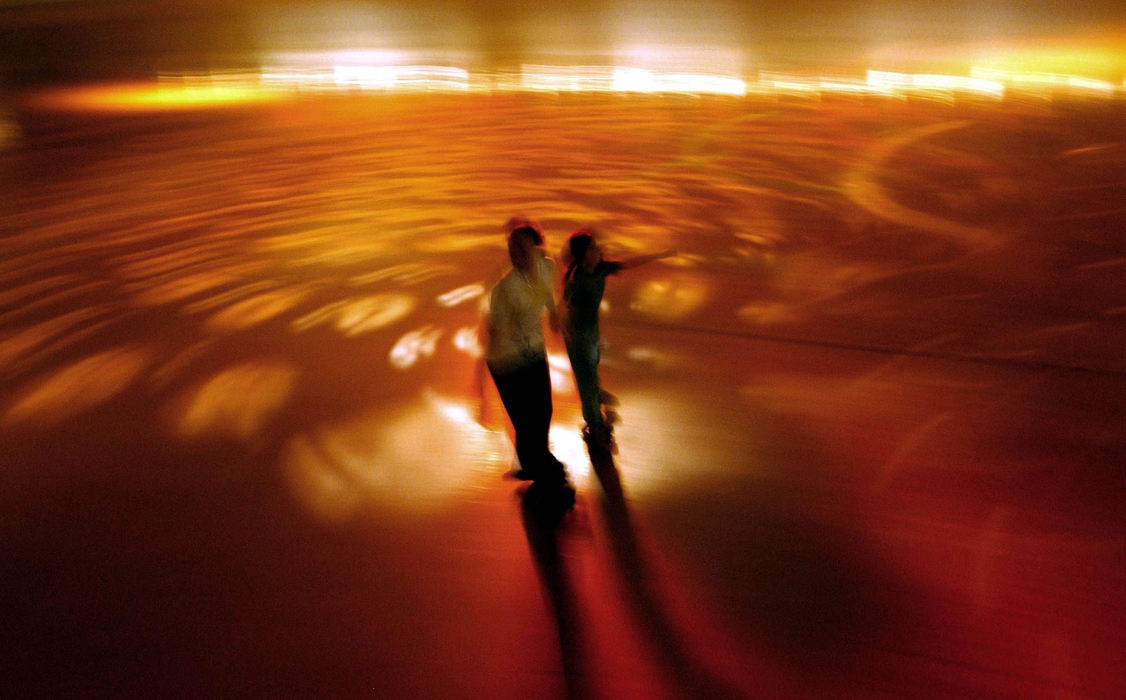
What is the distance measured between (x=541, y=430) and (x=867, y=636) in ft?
5.30

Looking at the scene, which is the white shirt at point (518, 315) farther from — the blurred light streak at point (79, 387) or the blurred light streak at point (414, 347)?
the blurred light streak at point (79, 387)

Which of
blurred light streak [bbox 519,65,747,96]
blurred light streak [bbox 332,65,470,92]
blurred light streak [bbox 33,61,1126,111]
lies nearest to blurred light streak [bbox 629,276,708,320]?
blurred light streak [bbox 33,61,1126,111]

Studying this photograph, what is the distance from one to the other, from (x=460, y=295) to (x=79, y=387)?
272 centimetres

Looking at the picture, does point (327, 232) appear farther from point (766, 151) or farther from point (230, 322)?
point (766, 151)

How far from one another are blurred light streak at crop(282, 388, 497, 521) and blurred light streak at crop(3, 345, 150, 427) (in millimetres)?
1525

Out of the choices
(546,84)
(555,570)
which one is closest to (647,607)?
(555,570)

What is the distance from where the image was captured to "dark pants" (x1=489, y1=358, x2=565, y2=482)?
3.65 meters

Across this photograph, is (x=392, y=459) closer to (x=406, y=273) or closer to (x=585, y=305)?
(x=585, y=305)

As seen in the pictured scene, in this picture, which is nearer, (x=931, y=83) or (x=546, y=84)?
(x=931, y=83)

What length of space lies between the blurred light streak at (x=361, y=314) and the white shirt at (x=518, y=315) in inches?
106

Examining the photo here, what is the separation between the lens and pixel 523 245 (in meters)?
3.44

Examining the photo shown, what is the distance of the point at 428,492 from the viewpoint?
13.5ft

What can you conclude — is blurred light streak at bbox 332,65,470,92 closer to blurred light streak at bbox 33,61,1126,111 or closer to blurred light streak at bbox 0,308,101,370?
blurred light streak at bbox 33,61,1126,111

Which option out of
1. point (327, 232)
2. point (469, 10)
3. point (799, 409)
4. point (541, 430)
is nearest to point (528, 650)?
point (541, 430)
